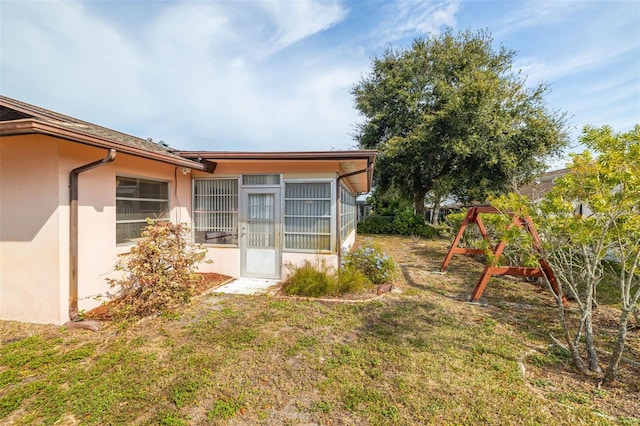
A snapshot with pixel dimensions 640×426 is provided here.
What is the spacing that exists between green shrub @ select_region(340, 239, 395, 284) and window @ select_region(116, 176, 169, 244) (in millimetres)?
4426

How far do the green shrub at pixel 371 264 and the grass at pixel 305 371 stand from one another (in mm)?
1511

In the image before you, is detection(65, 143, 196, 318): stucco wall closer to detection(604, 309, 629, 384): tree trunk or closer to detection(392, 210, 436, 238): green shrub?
detection(604, 309, 629, 384): tree trunk

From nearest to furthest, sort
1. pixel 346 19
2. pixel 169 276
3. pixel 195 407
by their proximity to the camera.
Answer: pixel 195 407
pixel 169 276
pixel 346 19

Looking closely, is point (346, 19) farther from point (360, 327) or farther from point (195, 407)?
point (195, 407)

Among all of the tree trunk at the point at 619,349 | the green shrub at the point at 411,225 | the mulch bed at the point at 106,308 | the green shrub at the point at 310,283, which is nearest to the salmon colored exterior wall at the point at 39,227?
the mulch bed at the point at 106,308

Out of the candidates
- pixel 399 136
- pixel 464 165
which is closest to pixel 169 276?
pixel 399 136

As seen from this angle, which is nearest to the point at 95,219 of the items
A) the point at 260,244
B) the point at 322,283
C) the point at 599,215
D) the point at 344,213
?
the point at 260,244

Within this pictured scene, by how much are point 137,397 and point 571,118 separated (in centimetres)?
2219

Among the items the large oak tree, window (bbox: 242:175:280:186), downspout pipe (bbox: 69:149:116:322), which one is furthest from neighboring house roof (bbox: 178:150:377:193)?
the large oak tree

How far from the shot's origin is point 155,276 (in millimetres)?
4535

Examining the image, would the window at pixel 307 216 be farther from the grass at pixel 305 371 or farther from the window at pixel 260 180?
the grass at pixel 305 371

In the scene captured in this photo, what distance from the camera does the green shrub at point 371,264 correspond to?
6415 mm

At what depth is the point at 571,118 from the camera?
1578cm

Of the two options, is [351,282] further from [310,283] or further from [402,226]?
[402,226]
